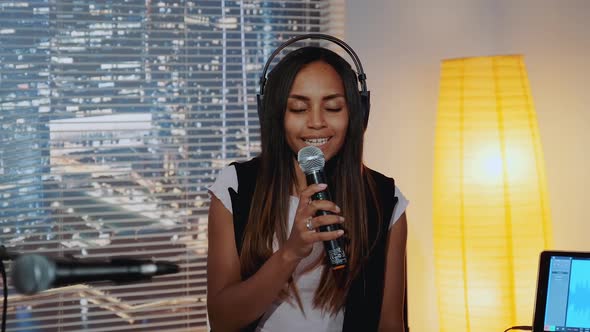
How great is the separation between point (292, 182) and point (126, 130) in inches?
49.5

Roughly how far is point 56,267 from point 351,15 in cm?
237

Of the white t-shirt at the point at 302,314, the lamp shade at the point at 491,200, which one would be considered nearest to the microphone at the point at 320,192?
the white t-shirt at the point at 302,314

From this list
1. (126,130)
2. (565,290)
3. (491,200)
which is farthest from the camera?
(126,130)

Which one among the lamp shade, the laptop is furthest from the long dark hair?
the lamp shade

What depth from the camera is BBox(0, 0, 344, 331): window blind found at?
2959mm

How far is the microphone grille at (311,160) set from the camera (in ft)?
5.35

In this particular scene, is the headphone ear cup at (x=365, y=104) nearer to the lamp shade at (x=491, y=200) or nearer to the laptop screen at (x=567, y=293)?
the laptop screen at (x=567, y=293)

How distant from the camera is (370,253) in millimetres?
1933

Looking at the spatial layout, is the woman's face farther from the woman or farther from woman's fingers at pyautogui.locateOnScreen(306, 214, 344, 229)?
woman's fingers at pyautogui.locateOnScreen(306, 214, 344, 229)

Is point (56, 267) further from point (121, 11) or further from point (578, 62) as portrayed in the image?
point (578, 62)

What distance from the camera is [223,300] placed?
6.06 ft

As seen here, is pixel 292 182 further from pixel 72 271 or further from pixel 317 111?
pixel 72 271

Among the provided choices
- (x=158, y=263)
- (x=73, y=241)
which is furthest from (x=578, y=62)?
(x=158, y=263)

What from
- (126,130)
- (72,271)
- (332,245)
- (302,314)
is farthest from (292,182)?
(126,130)
